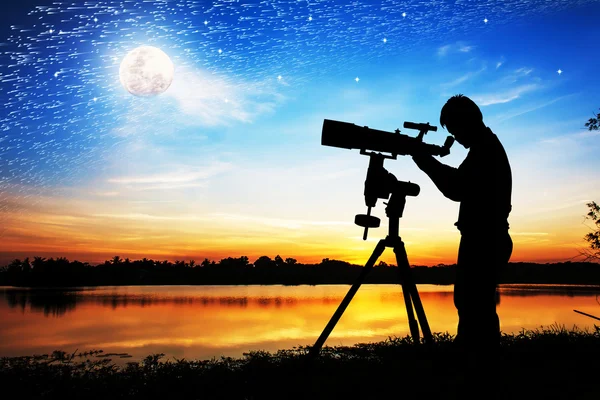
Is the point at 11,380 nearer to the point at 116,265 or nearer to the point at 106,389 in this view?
the point at 106,389

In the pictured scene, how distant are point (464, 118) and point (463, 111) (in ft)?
0.16

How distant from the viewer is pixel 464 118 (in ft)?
8.87

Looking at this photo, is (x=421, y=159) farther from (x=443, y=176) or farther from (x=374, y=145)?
(x=374, y=145)

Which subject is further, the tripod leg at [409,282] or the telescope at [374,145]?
the tripod leg at [409,282]

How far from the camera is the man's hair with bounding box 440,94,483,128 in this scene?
8.83 feet

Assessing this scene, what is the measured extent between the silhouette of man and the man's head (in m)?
0.05

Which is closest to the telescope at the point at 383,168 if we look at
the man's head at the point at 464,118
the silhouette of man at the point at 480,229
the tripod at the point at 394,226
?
the tripod at the point at 394,226

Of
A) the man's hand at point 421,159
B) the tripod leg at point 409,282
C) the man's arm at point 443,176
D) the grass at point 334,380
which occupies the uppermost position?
the man's hand at point 421,159

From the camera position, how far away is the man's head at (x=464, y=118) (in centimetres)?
269

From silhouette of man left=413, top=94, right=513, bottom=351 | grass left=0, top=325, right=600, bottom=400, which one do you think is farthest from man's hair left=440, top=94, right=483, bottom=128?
grass left=0, top=325, right=600, bottom=400

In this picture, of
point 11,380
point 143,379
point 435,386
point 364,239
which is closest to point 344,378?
point 435,386

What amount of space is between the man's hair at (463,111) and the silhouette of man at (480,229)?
0.10 m

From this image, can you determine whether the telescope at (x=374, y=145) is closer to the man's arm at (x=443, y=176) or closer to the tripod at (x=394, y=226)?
the tripod at (x=394, y=226)

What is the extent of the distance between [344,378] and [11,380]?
3846 mm
